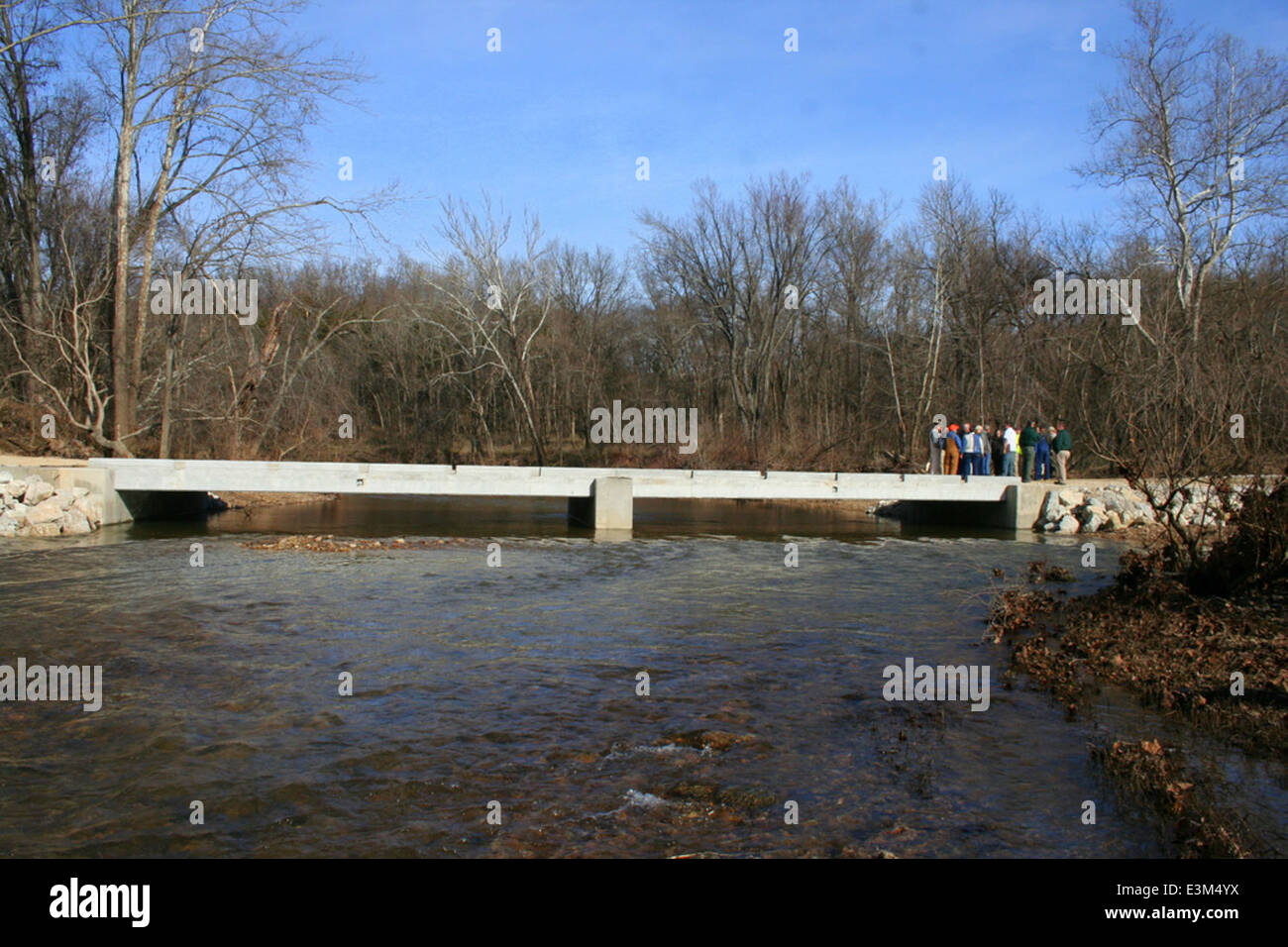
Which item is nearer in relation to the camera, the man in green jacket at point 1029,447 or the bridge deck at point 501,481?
the bridge deck at point 501,481

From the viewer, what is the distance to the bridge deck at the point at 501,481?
2425 cm

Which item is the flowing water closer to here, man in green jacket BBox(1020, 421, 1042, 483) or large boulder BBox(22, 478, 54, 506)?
large boulder BBox(22, 478, 54, 506)

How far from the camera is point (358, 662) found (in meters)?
11.5

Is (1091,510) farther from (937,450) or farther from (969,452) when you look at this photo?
(937,450)

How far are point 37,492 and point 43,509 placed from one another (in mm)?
586

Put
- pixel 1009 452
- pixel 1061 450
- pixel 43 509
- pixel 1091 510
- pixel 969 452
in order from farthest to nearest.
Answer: pixel 1009 452, pixel 969 452, pixel 1061 450, pixel 1091 510, pixel 43 509

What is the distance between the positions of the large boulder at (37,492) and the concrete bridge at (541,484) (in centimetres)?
94

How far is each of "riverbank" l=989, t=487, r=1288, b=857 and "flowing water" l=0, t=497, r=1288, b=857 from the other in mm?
318

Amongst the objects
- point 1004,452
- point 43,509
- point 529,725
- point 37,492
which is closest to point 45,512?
point 43,509

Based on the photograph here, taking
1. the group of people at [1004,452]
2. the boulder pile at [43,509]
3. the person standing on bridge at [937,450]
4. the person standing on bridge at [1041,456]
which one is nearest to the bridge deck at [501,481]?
the boulder pile at [43,509]

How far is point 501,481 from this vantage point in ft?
83.9

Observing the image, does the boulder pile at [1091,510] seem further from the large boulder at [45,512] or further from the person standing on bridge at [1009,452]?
the large boulder at [45,512]
